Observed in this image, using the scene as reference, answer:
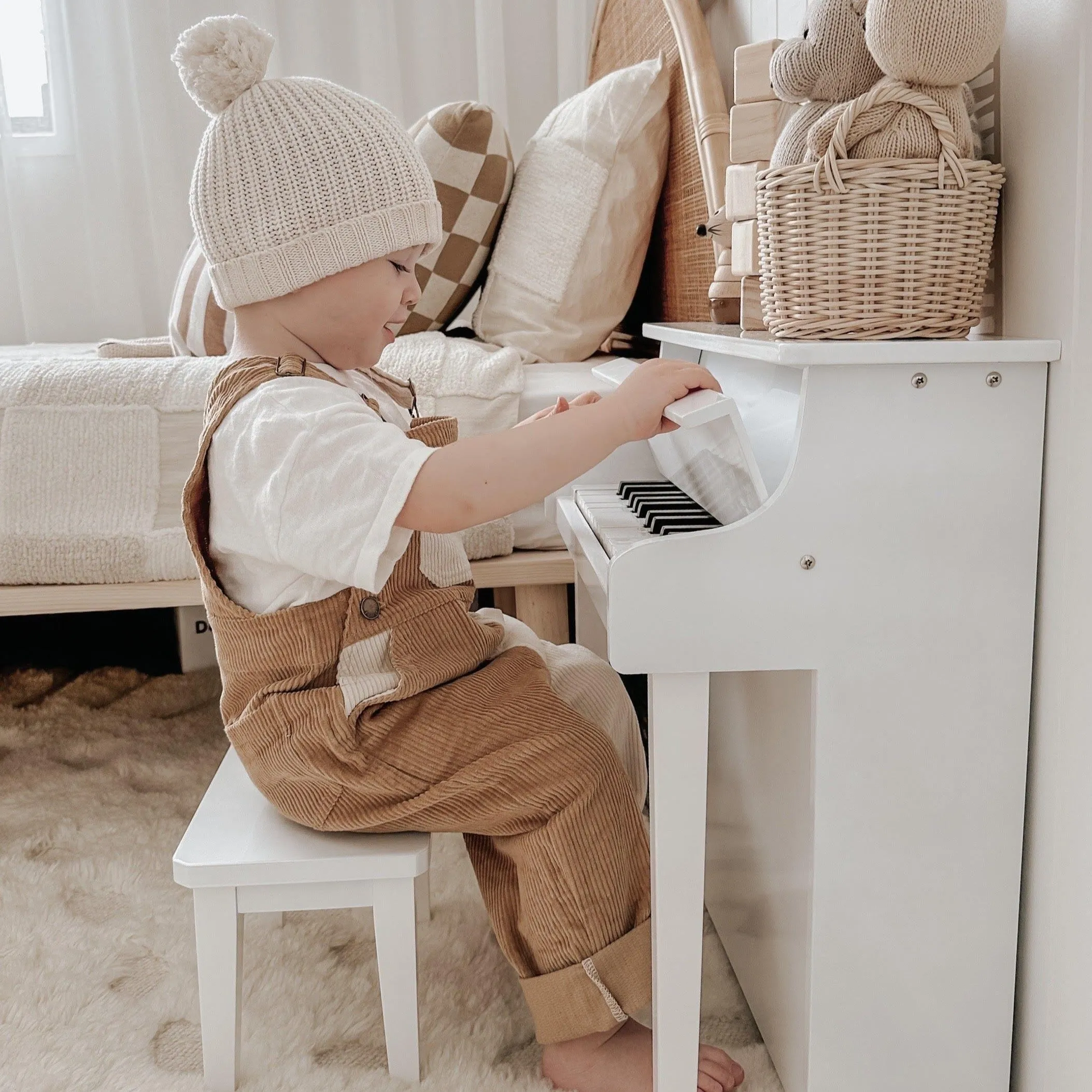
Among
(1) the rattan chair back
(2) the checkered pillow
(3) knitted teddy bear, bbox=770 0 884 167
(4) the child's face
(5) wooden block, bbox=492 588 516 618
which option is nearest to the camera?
(3) knitted teddy bear, bbox=770 0 884 167

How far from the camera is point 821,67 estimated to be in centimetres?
88

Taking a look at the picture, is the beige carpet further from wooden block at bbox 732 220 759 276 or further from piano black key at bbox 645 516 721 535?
wooden block at bbox 732 220 759 276

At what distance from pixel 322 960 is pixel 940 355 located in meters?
0.86

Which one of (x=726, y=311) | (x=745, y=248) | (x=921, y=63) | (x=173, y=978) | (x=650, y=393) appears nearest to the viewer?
(x=921, y=63)

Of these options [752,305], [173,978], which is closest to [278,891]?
[173,978]

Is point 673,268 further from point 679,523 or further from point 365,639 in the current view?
point 365,639

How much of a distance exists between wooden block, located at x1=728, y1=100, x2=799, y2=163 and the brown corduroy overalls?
1.56 ft

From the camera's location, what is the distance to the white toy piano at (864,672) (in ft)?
2.64

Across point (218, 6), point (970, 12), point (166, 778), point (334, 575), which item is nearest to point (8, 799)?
point (166, 778)

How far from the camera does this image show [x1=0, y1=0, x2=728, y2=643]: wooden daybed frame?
1.48 metres

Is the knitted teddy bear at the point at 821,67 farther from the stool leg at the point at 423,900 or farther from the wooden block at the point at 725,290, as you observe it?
the stool leg at the point at 423,900

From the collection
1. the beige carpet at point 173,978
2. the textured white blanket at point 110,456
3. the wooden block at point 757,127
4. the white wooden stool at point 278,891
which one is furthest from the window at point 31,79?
the white wooden stool at point 278,891

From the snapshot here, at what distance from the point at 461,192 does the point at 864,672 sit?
1.23 metres

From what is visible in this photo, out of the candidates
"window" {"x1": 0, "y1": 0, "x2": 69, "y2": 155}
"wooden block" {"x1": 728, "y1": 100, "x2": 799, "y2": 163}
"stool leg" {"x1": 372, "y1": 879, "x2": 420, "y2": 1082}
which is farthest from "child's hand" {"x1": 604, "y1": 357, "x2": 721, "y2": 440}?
"window" {"x1": 0, "y1": 0, "x2": 69, "y2": 155}
